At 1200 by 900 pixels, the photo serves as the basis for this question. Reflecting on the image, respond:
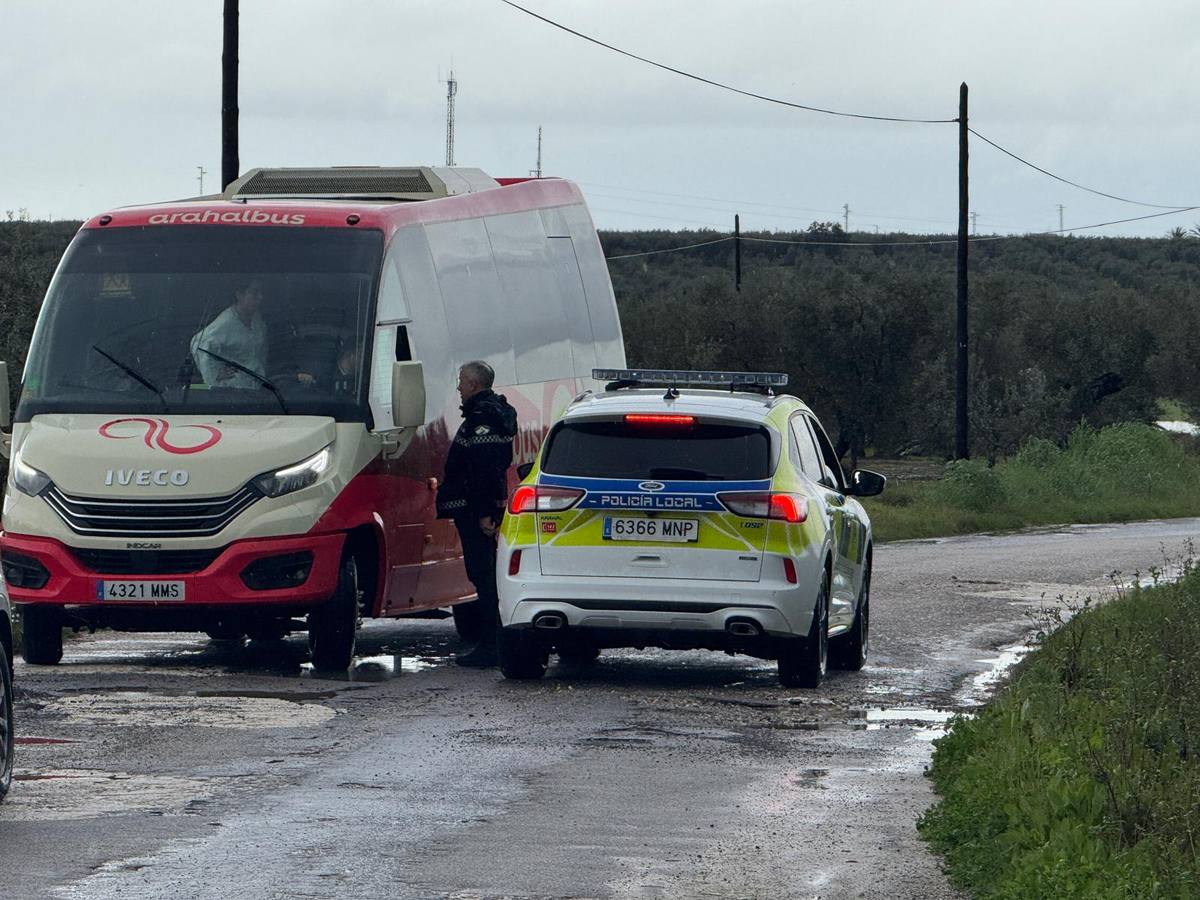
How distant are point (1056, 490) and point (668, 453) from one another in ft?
92.0

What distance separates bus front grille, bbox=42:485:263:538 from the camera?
13398 mm

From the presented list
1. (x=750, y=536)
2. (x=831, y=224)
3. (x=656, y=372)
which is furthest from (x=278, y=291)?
(x=831, y=224)

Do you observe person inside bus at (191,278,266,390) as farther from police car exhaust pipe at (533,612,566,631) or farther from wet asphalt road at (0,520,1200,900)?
police car exhaust pipe at (533,612,566,631)

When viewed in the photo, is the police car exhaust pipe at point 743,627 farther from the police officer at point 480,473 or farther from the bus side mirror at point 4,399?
the bus side mirror at point 4,399

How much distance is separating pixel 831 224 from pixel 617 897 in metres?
140

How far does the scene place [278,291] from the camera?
1434cm

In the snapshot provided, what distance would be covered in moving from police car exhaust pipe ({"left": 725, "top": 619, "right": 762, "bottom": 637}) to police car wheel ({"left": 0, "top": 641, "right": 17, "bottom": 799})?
15.3ft

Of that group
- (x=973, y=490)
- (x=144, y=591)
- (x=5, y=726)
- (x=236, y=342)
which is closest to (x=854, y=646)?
(x=236, y=342)

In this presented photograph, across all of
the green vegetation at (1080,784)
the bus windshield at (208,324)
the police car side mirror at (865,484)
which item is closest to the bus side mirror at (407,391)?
the bus windshield at (208,324)

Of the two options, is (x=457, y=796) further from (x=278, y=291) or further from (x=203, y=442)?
(x=278, y=291)

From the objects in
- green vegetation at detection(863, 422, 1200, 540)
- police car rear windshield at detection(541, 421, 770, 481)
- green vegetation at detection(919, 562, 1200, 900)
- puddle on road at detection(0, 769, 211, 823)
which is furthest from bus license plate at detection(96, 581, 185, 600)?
green vegetation at detection(863, 422, 1200, 540)

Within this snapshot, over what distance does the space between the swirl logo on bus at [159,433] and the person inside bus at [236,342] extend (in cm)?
44

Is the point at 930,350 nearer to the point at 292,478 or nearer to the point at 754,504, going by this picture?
the point at 292,478

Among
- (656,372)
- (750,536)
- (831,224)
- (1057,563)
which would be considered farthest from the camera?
(831,224)
